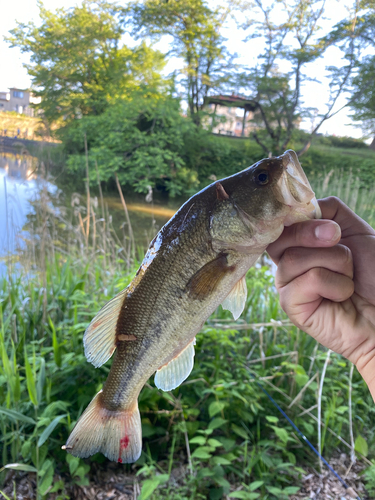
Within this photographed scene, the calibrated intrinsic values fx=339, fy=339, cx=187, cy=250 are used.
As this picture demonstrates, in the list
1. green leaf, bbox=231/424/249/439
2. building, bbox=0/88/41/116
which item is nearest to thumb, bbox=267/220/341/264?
green leaf, bbox=231/424/249/439

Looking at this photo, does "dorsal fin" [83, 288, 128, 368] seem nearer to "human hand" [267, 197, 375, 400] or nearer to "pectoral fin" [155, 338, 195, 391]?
"pectoral fin" [155, 338, 195, 391]

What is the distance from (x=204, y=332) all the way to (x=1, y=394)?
120cm

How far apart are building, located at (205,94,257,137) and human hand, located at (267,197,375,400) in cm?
956

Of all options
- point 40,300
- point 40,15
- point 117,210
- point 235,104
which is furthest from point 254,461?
point 40,15

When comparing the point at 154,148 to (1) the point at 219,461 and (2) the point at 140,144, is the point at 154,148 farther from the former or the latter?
(1) the point at 219,461

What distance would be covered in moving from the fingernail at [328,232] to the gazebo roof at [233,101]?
32.1 ft

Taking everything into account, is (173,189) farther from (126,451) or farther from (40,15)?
(126,451)

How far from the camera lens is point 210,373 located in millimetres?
2260

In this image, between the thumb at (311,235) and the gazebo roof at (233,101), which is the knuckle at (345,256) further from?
the gazebo roof at (233,101)

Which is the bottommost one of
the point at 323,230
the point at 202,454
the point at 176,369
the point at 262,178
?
the point at 202,454

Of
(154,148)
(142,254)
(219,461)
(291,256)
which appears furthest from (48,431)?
(154,148)

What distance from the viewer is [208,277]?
0.82 m

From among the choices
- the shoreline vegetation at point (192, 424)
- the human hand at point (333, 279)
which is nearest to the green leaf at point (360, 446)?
the shoreline vegetation at point (192, 424)

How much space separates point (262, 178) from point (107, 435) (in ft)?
2.38
